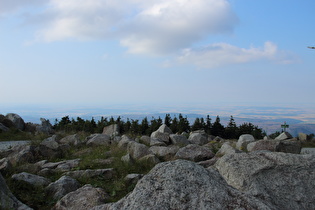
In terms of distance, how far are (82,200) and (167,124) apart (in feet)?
74.6

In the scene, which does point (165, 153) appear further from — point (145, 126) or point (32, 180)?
point (145, 126)

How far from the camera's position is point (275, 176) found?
568 centimetres

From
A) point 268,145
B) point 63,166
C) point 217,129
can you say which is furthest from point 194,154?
point 217,129

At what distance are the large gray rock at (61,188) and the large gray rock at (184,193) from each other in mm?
5070

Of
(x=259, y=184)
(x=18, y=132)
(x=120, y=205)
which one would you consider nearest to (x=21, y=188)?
(x=120, y=205)

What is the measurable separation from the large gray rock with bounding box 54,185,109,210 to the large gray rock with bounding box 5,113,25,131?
19711 mm

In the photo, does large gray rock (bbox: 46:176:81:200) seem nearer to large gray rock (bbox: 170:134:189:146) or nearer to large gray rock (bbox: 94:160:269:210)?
large gray rock (bbox: 94:160:269:210)

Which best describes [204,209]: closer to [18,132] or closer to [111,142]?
[111,142]

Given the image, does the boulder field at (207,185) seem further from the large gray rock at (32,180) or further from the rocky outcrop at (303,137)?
the rocky outcrop at (303,137)

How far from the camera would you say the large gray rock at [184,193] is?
3.46m

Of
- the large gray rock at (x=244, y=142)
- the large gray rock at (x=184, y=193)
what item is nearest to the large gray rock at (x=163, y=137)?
the large gray rock at (x=244, y=142)

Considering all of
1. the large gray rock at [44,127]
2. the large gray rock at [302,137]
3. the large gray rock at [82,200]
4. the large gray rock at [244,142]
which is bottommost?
the large gray rock at [302,137]

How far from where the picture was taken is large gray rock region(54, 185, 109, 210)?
7.17 meters

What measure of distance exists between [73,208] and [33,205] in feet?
5.23
